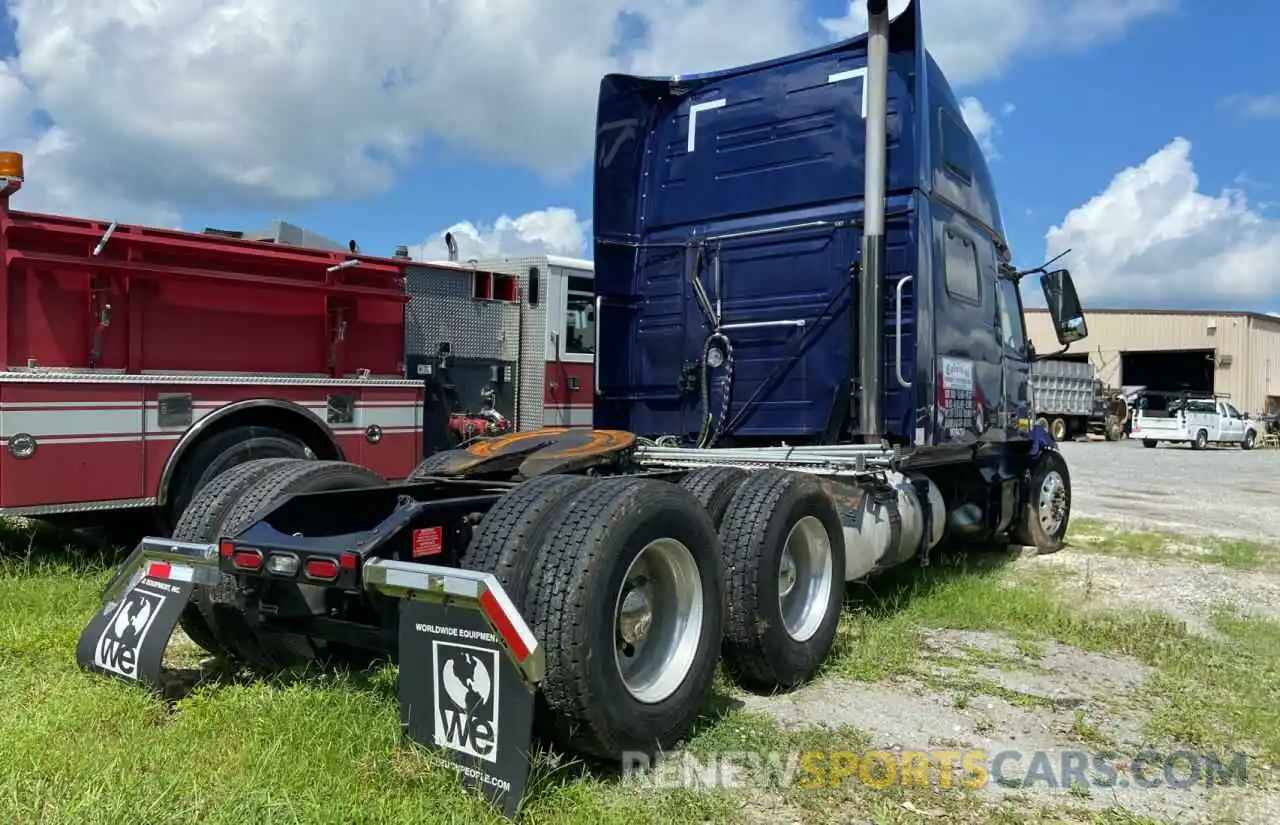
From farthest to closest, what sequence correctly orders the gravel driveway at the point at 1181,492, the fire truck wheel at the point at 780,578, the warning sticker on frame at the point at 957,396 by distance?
the gravel driveway at the point at 1181,492
the warning sticker on frame at the point at 957,396
the fire truck wheel at the point at 780,578

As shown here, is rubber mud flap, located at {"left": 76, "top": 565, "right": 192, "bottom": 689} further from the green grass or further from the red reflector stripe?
the red reflector stripe

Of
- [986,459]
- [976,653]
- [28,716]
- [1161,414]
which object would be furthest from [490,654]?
[1161,414]

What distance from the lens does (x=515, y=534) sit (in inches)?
126

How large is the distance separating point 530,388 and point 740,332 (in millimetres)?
2888

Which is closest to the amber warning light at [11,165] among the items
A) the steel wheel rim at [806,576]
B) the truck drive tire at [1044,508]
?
the steel wheel rim at [806,576]

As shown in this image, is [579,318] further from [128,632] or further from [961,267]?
[128,632]

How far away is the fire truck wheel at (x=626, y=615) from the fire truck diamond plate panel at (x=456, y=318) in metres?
5.06

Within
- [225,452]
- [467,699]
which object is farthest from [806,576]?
[225,452]

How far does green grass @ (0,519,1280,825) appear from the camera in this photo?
2.83 metres

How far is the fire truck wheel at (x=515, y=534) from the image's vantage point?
311 centimetres

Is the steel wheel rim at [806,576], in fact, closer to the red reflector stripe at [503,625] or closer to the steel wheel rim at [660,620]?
the steel wheel rim at [660,620]

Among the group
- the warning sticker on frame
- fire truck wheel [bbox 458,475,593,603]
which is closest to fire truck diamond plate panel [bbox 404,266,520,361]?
the warning sticker on frame

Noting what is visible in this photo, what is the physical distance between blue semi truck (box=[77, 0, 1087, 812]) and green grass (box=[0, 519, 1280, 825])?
0.17 meters

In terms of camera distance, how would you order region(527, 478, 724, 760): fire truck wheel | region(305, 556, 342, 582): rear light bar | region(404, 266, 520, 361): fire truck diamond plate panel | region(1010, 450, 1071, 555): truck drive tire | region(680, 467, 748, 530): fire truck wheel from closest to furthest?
1. region(527, 478, 724, 760): fire truck wheel
2. region(305, 556, 342, 582): rear light bar
3. region(680, 467, 748, 530): fire truck wheel
4. region(404, 266, 520, 361): fire truck diamond plate panel
5. region(1010, 450, 1071, 555): truck drive tire
